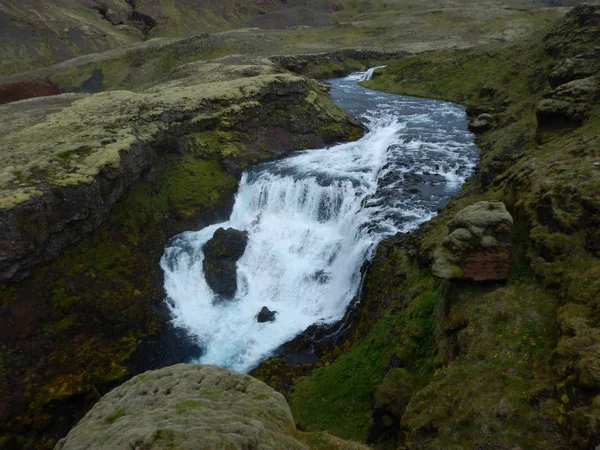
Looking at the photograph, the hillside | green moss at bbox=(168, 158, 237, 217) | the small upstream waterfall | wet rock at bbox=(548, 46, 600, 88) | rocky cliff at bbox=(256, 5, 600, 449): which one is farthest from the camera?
the hillside

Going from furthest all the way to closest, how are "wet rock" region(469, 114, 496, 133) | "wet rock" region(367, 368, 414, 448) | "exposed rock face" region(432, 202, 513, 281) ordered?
"wet rock" region(469, 114, 496, 133) < "exposed rock face" region(432, 202, 513, 281) < "wet rock" region(367, 368, 414, 448)

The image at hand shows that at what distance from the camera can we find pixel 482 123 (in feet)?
160

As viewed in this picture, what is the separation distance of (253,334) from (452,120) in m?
41.6

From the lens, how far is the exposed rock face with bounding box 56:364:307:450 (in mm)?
10477

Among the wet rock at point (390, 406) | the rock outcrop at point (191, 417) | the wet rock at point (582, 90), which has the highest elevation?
the wet rock at point (582, 90)

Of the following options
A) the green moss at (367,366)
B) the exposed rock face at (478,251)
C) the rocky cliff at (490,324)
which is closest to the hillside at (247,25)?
the rocky cliff at (490,324)

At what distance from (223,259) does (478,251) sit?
79.8 feet

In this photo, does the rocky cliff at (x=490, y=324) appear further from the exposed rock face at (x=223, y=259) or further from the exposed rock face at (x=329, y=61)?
the exposed rock face at (x=329, y=61)

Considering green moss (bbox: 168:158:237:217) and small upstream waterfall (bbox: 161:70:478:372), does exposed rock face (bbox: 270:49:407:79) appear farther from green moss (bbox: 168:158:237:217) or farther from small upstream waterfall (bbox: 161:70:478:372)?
green moss (bbox: 168:158:237:217)

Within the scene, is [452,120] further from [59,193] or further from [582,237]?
[59,193]

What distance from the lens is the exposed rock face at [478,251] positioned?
1794 centimetres

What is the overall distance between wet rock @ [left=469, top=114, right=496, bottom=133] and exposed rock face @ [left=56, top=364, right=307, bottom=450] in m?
44.6

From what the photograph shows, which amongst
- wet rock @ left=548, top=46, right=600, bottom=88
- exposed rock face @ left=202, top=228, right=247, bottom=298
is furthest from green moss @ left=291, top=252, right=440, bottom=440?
wet rock @ left=548, top=46, right=600, bottom=88

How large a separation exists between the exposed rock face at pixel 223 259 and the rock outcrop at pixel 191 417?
19.7 m
